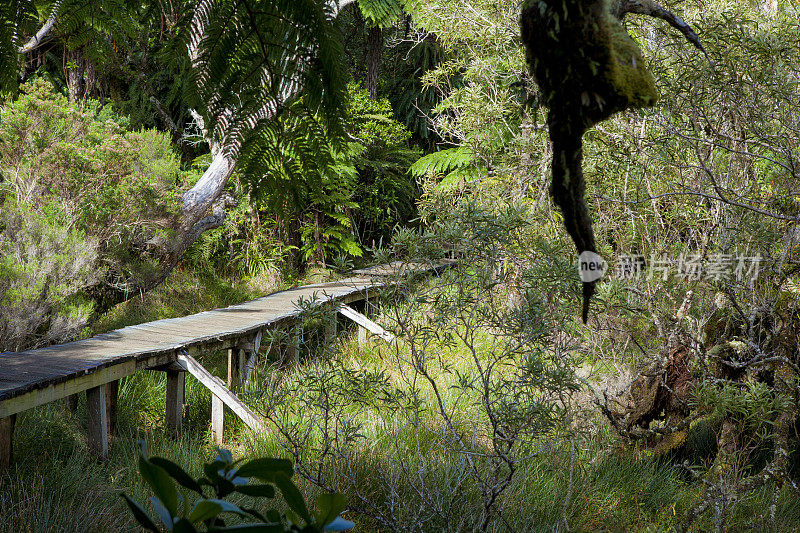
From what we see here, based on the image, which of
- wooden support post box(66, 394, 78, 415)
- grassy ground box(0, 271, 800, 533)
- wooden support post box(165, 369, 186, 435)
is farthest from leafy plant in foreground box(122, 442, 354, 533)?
wooden support post box(66, 394, 78, 415)

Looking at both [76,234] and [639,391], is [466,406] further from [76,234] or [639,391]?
[76,234]

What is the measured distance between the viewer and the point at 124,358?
466 cm

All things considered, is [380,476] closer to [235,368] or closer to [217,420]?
[217,420]

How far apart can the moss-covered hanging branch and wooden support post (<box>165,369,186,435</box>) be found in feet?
16.2

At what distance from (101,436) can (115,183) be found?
9.96ft

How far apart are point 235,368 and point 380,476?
2997 millimetres

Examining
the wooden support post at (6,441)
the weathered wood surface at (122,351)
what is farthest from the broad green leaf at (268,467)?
the wooden support post at (6,441)

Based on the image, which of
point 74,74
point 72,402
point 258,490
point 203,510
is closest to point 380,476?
point 72,402

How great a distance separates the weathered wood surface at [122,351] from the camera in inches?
150

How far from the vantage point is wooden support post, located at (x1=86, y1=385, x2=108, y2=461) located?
4.61 meters

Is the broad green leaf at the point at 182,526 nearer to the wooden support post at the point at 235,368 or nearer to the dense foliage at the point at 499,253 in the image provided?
the dense foliage at the point at 499,253

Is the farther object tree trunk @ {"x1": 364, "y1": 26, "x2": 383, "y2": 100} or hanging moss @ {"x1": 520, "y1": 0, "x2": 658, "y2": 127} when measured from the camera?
tree trunk @ {"x1": 364, "y1": 26, "x2": 383, "y2": 100}

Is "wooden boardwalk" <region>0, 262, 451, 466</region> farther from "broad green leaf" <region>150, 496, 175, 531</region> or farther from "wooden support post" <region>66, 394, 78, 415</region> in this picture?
"broad green leaf" <region>150, 496, 175, 531</region>

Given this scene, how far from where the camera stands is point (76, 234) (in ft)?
20.5
